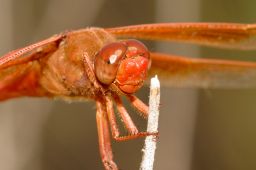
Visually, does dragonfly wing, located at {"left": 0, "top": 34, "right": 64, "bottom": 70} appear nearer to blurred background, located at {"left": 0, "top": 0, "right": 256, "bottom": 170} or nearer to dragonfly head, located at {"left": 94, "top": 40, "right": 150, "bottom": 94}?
dragonfly head, located at {"left": 94, "top": 40, "right": 150, "bottom": 94}

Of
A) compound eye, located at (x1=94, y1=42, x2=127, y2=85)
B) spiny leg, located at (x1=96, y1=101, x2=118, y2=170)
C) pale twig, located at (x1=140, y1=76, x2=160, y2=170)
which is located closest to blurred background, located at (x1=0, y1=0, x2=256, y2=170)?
spiny leg, located at (x1=96, y1=101, x2=118, y2=170)

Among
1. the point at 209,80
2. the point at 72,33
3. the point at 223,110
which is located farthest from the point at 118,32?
the point at 223,110

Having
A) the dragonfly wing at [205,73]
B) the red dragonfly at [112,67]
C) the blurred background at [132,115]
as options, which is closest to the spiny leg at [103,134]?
the red dragonfly at [112,67]

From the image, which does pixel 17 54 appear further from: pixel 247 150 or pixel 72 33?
pixel 247 150

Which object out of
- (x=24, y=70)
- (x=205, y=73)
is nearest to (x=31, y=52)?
(x=24, y=70)

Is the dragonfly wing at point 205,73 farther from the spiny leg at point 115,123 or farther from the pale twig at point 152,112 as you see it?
the pale twig at point 152,112

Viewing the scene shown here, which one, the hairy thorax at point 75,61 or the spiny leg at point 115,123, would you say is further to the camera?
the hairy thorax at point 75,61

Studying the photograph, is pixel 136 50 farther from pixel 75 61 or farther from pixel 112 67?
pixel 75 61

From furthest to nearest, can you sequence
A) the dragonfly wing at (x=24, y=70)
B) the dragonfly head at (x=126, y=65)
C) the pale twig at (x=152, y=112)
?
the dragonfly wing at (x=24, y=70)
the dragonfly head at (x=126, y=65)
the pale twig at (x=152, y=112)
